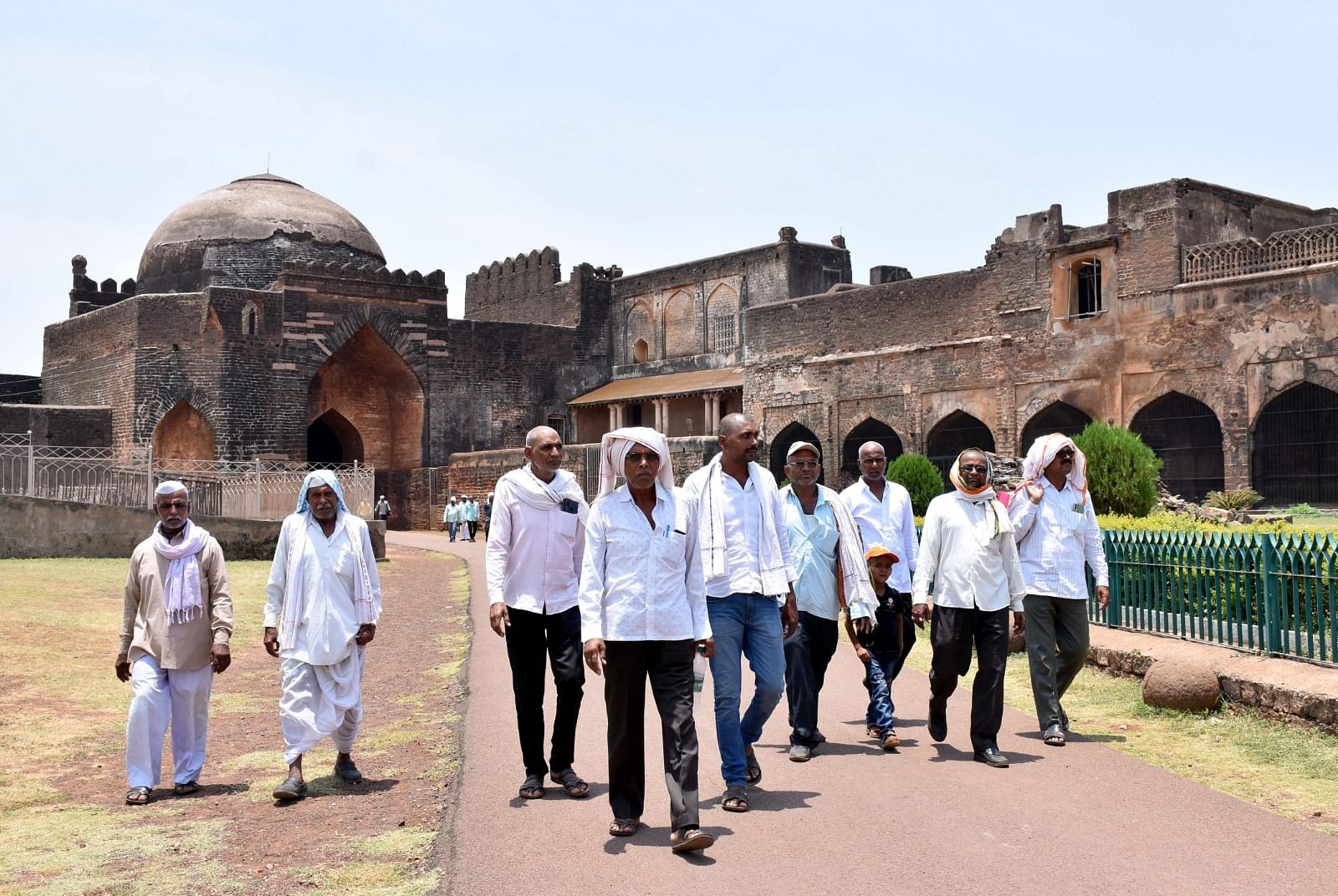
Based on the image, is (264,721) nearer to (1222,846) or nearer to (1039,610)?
(1039,610)

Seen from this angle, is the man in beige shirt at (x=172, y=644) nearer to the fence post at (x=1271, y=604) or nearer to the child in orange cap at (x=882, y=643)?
the child in orange cap at (x=882, y=643)

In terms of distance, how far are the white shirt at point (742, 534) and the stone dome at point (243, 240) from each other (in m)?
33.9

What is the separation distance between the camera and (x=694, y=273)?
40.0 metres

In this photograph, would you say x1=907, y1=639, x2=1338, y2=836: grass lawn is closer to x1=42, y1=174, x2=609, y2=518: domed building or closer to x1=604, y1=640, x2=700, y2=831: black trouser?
x1=604, y1=640, x2=700, y2=831: black trouser

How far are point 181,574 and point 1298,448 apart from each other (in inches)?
852

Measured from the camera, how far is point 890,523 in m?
7.29

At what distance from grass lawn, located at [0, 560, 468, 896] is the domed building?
23.1 metres

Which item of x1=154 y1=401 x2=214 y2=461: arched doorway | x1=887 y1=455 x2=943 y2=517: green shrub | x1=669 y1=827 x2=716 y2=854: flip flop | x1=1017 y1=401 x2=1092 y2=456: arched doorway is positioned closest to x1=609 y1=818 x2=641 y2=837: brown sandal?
x1=669 y1=827 x2=716 y2=854: flip flop

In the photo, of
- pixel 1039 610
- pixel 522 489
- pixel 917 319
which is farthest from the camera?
pixel 917 319

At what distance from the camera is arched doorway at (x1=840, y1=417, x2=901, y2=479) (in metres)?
30.5

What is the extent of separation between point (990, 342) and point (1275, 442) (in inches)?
255

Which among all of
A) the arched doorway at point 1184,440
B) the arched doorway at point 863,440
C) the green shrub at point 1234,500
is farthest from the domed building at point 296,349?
the green shrub at point 1234,500

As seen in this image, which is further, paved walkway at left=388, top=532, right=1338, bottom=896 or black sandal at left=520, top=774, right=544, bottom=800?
black sandal at left=520, top=774, right=544, bottom=800

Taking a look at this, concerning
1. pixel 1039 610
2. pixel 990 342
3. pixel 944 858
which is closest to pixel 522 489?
pixel 944 858
